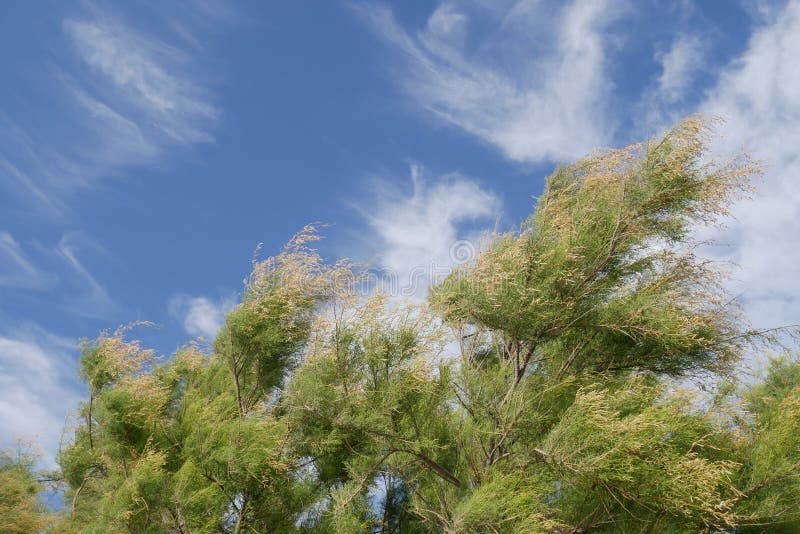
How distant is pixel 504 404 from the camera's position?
22.9ft

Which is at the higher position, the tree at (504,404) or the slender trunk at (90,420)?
the slender trunk at (90,420)

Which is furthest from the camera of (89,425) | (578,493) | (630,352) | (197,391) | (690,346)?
(197,391)

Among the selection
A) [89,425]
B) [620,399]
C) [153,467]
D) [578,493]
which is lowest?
[578,493]

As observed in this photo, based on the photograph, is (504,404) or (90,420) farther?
(90,420)

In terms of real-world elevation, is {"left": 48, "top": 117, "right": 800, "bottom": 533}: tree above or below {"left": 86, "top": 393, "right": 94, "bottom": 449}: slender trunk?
below

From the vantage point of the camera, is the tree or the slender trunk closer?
the tree

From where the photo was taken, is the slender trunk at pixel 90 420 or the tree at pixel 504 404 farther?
the slender trunk at pixel 90 420

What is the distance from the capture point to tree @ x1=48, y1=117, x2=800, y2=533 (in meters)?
6.47

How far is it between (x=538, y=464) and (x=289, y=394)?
9.26ft

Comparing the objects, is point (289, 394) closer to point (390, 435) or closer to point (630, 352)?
point (390, 435)

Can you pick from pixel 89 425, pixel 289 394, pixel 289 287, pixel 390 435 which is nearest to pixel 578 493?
pixel 390 435

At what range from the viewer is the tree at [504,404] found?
647 cm

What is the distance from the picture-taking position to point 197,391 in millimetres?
10172

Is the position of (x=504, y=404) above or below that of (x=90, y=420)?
below
